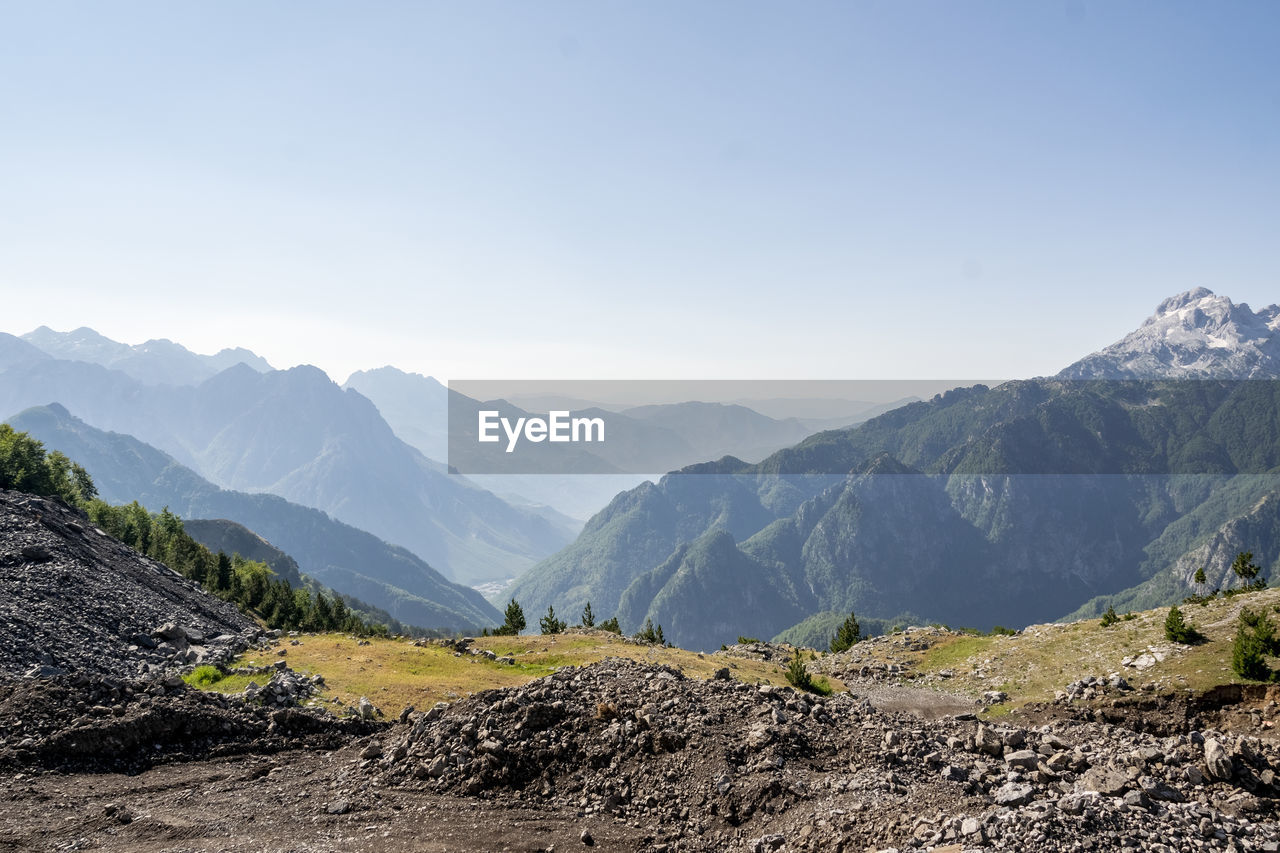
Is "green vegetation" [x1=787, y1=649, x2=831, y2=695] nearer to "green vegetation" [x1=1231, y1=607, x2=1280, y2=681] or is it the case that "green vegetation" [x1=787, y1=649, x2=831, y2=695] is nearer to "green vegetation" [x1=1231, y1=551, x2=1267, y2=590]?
"green vegetation" [x1=1231, y1=607, x2=1280, y2=681]

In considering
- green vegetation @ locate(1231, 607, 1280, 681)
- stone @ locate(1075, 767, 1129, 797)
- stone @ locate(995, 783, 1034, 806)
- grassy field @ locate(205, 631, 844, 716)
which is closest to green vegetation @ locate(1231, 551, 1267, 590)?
green vegetation @ locate(1231, 607, 1280, 681)

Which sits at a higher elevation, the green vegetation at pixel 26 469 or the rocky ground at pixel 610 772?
the green vegetation at pixel 26 469

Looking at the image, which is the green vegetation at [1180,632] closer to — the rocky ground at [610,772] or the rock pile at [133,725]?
the rocky ground at [610,772]

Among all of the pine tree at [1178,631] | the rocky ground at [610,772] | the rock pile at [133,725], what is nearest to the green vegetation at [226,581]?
the rock pile at [133,725]

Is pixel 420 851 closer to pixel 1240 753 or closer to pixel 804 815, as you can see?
pixel 804 815

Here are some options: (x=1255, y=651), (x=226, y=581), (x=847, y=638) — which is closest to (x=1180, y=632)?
(x=1255, y=651)

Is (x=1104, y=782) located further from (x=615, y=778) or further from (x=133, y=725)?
(x=133, y=725)

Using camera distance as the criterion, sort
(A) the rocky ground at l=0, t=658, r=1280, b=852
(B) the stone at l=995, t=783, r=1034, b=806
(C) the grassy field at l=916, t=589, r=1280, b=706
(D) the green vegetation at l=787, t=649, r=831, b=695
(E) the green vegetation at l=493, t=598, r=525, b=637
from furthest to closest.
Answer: (E) the green vegetation at l=493, t=598, r=525, b=637, (D) the green vegetation at l=787, t=649, r=831, b=695, (C) the grassy field at l=916, t=589, r=1280, b=706, (A) the rocky ground at l=0, t=658, r=1280, b=852, (B) the stone at l=995, t=783, r=1034, b=806
